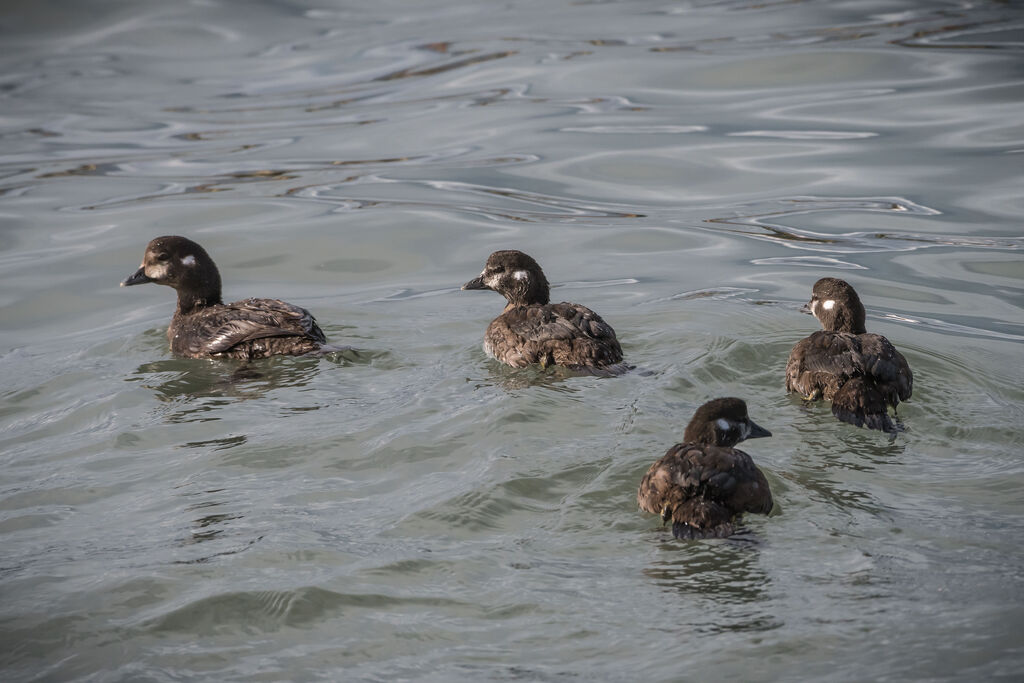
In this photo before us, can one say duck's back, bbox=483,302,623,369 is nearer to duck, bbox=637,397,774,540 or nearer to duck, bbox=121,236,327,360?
duck, bbox=121,236,327,360

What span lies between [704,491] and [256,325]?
468 centimetres

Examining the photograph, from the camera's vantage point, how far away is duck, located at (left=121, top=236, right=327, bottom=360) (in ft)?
30.8

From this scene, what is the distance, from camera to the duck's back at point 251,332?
934 centimetres

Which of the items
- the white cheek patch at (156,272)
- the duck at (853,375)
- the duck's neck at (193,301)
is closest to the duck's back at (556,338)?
the duck at (853,375)

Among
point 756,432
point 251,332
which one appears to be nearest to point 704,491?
point 756,432

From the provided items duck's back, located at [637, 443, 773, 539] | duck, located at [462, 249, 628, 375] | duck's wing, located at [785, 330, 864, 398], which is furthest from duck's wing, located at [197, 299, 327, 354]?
duck's back, located at [637, 443, 773, 539]

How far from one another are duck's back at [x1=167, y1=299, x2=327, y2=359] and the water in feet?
0.49

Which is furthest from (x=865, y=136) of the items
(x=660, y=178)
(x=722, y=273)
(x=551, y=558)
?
(x=551, y=558)

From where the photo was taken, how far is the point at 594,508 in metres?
6.37

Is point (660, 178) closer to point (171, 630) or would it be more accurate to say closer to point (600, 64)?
point (600, 64)

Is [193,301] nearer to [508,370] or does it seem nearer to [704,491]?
[508,370]

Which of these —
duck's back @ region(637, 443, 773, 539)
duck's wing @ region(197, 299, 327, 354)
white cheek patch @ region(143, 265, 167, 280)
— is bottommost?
duck's back @ region(637, 443, 773, 539)

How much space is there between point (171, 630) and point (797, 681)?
274 cm

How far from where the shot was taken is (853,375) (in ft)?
25.0
